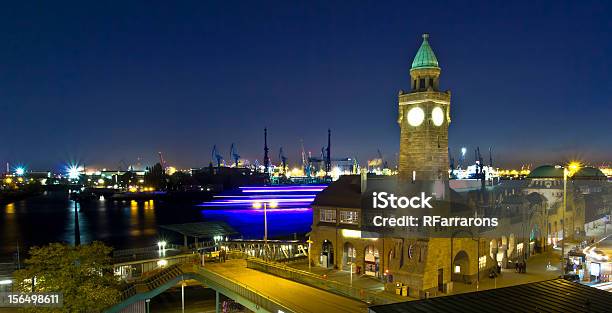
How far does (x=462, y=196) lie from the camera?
40969mm

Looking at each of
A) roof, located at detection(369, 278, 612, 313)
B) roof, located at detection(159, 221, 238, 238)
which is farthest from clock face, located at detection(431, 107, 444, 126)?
roof, located at detection(159, 221, 238, 238)

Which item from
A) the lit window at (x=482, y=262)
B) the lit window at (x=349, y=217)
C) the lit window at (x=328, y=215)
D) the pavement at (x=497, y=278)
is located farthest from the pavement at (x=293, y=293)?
the lit window at (x=482, y=262)

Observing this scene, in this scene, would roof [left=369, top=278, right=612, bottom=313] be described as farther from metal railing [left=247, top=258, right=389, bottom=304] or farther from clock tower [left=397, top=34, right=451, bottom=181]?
clock tower [left=397, top=34, right=451, bottom=181]

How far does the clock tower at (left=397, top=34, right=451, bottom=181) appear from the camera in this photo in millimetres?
39969

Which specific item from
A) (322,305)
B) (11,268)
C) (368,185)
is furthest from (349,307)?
(11,268)

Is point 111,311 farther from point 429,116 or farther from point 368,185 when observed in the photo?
point 429,116

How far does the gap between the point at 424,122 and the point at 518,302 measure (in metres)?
23.2

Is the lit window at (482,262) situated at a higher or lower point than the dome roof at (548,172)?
lower

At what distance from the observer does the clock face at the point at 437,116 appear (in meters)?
40.1

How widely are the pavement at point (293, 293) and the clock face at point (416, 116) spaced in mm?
17691

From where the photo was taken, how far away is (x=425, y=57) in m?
41.1

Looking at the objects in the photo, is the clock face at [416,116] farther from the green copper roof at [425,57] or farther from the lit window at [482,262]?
the lit window at [482,262]

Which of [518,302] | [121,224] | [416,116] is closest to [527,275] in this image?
[416,116]

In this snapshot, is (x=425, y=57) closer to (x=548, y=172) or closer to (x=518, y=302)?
(x=518, y=302)
